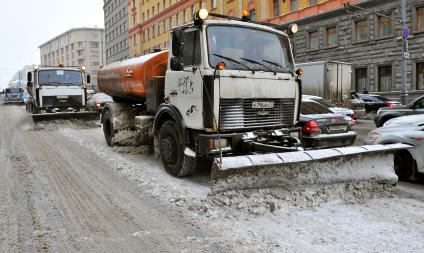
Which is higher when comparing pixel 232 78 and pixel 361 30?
pixel 361 30

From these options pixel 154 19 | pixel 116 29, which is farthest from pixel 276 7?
pixel 116 29

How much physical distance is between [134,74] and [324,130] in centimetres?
432

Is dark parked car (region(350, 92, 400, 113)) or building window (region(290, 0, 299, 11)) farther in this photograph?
building window (region(290, 0, 299, 11))

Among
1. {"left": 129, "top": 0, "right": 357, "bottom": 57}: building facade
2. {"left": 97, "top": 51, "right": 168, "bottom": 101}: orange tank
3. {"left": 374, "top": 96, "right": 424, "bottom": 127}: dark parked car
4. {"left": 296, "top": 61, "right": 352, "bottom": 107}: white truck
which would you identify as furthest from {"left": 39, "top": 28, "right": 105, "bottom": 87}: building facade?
{"left": 97, "top": 51, "right": 168, "bottom": 101}: orange tank

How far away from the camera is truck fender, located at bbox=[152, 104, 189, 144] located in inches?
259

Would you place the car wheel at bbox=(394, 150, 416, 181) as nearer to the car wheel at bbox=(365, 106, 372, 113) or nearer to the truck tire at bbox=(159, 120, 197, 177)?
the truck tire at bbox=(159, 120, 197, 177)

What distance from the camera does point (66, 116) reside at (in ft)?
52.2

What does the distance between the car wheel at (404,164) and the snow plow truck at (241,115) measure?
82 cm

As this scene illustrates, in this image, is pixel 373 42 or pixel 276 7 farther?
pixel 276 7

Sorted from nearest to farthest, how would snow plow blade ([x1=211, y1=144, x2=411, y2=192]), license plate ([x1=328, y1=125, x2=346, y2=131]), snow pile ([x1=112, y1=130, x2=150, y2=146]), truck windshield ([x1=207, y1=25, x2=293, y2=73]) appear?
snow plow blade ([x1=211, y1=144, x2=411, y2=192]), truck windshield ([x1=207, y1=25, x2=293, y2=73]), license plate ([x1=328, y1=125, x2=346, y2=131]), snow pile ([x1=112, y1=130, x2=150, y2=146])

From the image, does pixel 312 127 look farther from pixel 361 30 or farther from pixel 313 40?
pixel 313 40

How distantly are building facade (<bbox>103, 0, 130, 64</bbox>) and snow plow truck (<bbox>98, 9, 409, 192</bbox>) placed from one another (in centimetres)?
7091

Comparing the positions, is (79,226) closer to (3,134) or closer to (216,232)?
(216,232)

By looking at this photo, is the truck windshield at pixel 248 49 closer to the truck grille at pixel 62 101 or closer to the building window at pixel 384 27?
the truck grille at pixel 62 101
